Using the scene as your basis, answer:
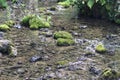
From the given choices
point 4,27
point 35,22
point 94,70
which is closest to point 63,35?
point 35,22

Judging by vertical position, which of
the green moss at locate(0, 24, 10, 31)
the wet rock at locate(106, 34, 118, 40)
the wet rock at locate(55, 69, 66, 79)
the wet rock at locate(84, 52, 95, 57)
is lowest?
the wet rock at locate(106, 34, 118, 40)

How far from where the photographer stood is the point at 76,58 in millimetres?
10344

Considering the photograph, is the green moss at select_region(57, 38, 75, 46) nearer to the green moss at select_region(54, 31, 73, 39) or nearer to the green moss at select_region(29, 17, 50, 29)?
the green moss at select_region(54, 31, 73, 39)

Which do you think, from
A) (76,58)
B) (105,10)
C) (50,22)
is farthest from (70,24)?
(76,58)

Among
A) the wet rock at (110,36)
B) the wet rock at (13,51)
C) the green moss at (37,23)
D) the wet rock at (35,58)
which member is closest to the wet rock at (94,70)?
the wet rock at (35,58)

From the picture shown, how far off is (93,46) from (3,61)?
3.14 metres

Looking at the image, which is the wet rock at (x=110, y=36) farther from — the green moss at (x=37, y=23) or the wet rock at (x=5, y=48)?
the wet rock at (x=5, y=48)

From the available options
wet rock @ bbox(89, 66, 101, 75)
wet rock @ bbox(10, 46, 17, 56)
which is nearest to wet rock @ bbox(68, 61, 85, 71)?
wet rock @ bbox(89, 66, 101, 75)

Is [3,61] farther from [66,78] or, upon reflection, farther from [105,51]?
[105,51]

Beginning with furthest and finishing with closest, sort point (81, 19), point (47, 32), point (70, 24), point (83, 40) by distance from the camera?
point (81, 19) → point (70, 24) → point (47, 32) → point (83, 40)

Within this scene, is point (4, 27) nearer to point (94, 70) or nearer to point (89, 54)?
point (89, 54)

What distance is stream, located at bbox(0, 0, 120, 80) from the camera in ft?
30.0

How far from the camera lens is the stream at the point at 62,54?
9.15m

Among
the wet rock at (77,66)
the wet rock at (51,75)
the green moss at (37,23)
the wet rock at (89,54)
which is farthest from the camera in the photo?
the green moss at (37,23)
